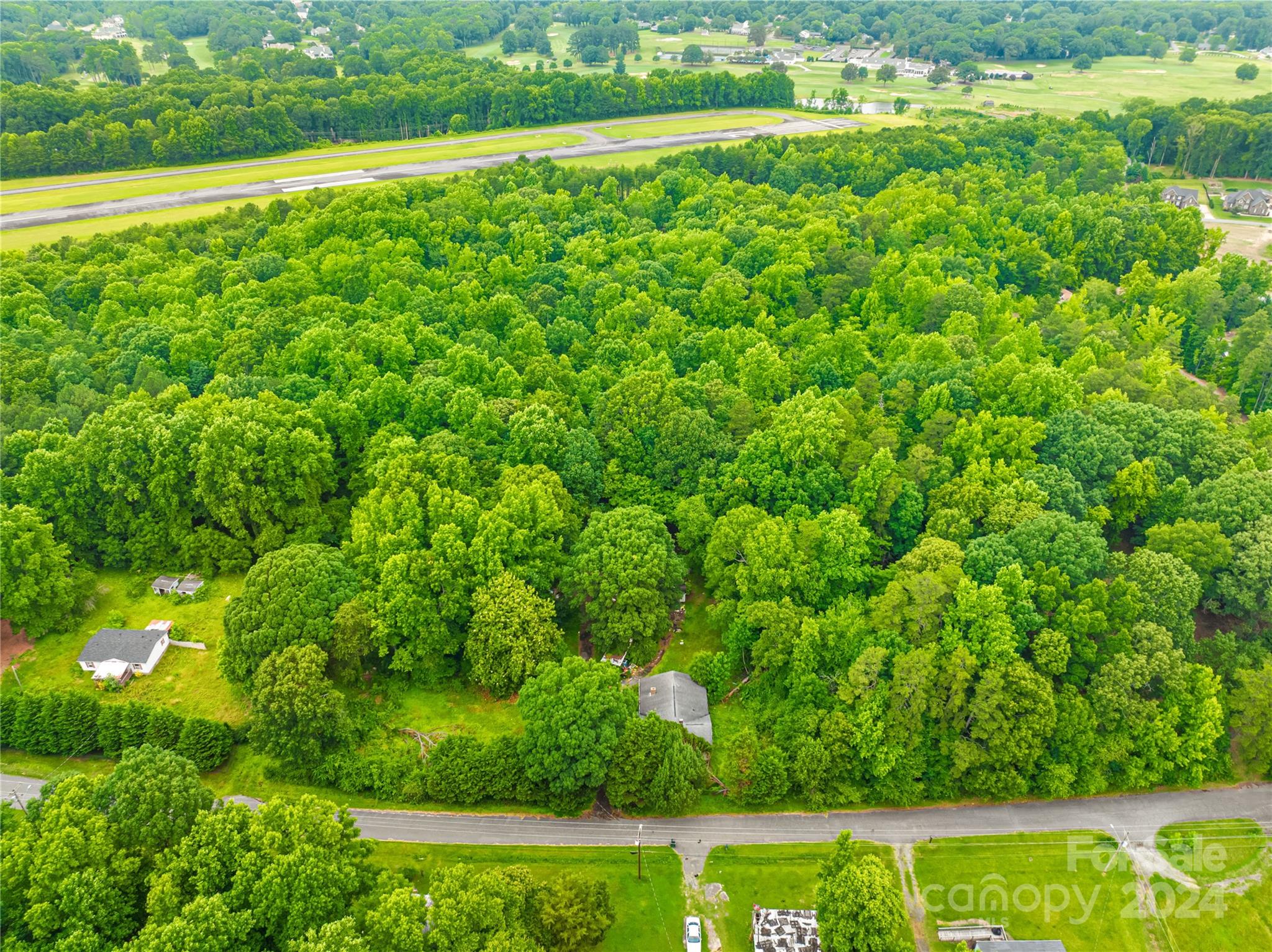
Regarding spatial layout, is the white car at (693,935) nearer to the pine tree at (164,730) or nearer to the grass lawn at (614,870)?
the grass lawn at (614,870)

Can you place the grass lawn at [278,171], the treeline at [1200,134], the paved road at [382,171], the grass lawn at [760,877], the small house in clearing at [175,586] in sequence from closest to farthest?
the grass lawn at [760,877] → the small house in clearing at [175,586] → the paved road at [382,171] → the grass lawn at [278,171] → the treeline at [1200,134]

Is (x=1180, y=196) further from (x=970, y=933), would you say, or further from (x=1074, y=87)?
(x=970, y=933)

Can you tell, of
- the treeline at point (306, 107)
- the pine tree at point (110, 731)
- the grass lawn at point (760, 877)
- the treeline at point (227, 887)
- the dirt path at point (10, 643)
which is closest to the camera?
the treeline at point (227, 887)

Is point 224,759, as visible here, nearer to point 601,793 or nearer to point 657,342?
point 601,793

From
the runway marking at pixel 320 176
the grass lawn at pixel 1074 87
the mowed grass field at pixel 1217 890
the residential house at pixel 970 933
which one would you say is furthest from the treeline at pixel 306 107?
the mowed grass field at pixel 1217 890

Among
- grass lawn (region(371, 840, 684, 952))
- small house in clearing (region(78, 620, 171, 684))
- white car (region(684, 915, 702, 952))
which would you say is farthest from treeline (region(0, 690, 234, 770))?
white car (region(684, 915, 702, 952))

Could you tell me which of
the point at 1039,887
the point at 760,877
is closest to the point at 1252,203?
the point at 1039,887

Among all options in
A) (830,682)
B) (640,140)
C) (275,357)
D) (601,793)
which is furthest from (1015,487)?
(640,140)
